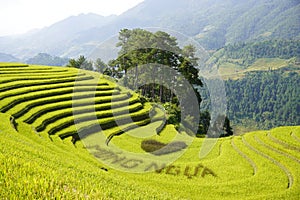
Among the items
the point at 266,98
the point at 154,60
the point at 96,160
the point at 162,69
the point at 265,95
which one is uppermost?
the point at 154,60

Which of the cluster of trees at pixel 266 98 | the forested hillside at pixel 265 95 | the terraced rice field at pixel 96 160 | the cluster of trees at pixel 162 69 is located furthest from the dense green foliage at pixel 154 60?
the cluster of trees at pixel 266 98

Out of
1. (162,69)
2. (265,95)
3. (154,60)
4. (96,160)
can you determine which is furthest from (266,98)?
(96,160)

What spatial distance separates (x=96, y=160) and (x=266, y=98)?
14878 centimetres

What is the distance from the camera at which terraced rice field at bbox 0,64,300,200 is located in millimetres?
5246

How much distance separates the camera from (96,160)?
46.0 ft

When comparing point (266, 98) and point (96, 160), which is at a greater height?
point (96, 160)

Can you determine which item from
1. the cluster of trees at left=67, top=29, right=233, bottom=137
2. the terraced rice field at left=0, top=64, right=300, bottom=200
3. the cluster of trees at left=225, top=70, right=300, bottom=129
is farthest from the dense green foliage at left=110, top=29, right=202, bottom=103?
the cluster of trees at left=225, top=70, right=300, bottom=129

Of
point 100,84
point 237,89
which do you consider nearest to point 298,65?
point 237,89

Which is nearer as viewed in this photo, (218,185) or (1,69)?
(218,185)

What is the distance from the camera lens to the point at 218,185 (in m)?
11.9

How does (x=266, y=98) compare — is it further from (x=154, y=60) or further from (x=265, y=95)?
(x=154, y=60)

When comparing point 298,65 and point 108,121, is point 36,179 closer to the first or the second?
point 108,121

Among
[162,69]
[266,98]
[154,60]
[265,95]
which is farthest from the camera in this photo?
[265,95]

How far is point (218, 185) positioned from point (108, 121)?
11706 millimetres
